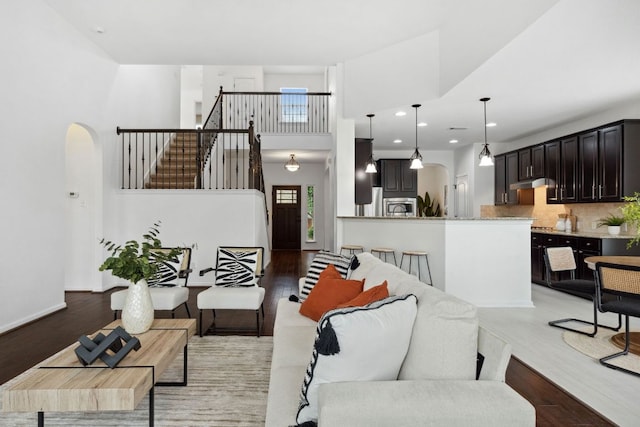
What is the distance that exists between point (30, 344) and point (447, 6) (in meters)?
5.84

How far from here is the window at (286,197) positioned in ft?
40.9

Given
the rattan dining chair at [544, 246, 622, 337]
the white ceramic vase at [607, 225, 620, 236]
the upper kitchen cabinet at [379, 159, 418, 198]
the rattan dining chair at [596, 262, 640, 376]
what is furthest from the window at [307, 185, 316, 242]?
the rattan dining chair at [596, 262, 640, 376]

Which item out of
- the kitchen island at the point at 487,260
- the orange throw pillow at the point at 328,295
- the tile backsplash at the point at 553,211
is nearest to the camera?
the orange throw pillow at the point at 328,295

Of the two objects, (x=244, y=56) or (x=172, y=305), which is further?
(x=244, y=56)

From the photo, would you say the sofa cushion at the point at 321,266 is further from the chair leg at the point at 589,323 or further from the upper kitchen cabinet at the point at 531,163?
the upper kitchen cabinet at the point at 531,163

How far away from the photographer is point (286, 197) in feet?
41.0

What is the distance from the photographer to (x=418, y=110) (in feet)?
19.0

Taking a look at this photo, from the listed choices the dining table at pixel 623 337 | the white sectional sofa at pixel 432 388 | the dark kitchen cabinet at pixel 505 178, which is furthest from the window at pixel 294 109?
the white sectional sofa at pixel 432 388

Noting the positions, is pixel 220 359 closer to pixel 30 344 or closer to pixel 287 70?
pixel 30 344

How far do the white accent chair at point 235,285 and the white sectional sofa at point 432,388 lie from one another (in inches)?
74.3

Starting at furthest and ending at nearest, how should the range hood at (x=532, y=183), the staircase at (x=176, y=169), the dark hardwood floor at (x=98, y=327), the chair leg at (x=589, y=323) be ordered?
the staircase at (x=176, y=169)
the range hood at (x=532, y=183)
the chair leg at (x=589, y=323)
the dark hardwood floor at (x=98, y=327)

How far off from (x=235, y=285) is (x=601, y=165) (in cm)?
554

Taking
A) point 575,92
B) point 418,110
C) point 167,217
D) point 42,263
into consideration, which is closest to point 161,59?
point 167,217

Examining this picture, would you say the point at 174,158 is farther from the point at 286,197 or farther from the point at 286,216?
the point at 286,216
